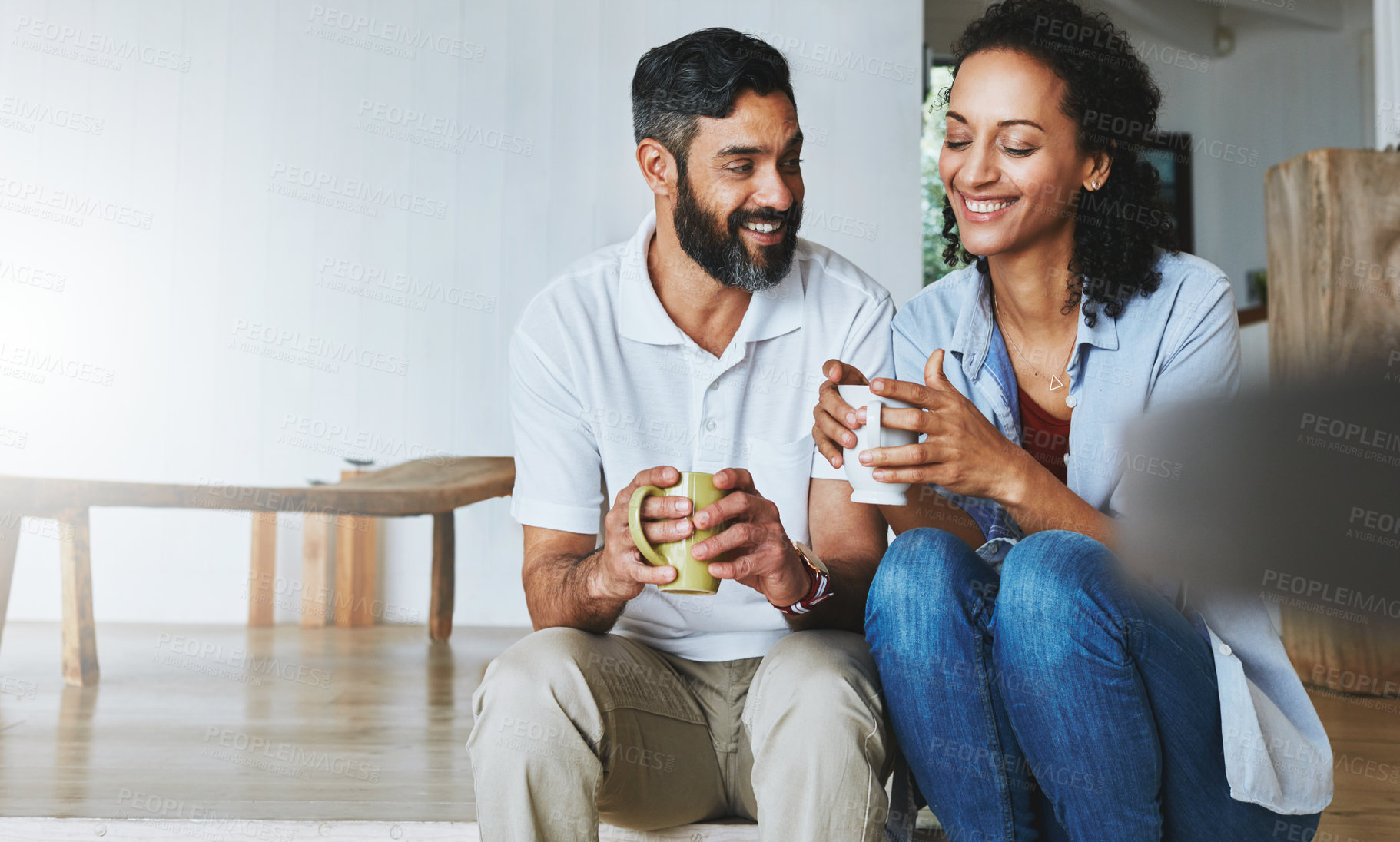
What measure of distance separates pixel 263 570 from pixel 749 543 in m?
3.43

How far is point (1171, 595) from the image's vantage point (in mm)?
1021

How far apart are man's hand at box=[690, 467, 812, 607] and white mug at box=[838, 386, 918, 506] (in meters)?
0.09

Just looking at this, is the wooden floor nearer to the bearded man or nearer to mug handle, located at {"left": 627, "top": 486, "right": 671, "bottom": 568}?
the bearded man

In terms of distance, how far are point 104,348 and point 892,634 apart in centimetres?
382

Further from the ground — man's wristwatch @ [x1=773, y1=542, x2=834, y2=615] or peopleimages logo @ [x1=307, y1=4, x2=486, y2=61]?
peopleimages logo @ [x1=307, y1=4, x2=486, y2=61]

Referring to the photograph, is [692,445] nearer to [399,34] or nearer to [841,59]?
[841,59]

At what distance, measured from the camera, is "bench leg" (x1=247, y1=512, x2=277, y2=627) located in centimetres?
395

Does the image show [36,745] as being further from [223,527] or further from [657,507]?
[223,527]

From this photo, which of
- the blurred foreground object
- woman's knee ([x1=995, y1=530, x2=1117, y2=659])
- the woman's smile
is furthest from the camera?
the woman's smile

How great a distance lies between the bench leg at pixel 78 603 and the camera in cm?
251

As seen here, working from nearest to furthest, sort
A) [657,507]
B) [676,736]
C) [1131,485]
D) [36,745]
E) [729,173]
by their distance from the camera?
1. [1131,485]
2. [657,507]
3. [676,736]
4. [729,173]
5. [36,745]

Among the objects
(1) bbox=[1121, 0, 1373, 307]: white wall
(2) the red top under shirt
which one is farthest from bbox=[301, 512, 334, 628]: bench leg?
(1) bbox=[1121, 0, 1373, 307]: white wall

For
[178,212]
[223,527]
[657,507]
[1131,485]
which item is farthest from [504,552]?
[1131,485]

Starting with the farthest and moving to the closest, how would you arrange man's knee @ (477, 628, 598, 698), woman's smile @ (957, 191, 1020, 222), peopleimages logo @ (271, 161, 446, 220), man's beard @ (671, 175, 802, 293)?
peopleimages logo @ (271, 161, 446, 220), man's beard @ (671, 175, 802, 293), woman's smile @ (957, 191, 1020, 222), man's knee @ (477, 628, 598, 698)
